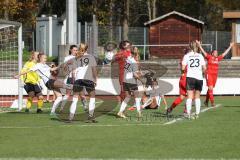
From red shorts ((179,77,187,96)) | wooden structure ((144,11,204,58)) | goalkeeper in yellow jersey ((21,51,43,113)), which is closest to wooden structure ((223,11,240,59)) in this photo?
wooden structure ((144,11,204,58))

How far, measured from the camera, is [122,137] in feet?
50.4

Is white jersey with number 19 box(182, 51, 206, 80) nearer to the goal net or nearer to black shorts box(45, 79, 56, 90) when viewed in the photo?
black shorts box(45, 79, 56, 90)

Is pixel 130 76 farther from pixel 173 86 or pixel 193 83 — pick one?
pixel 173 86

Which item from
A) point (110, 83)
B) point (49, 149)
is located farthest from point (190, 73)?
point (110, 83)

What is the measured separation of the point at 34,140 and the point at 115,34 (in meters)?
36.7

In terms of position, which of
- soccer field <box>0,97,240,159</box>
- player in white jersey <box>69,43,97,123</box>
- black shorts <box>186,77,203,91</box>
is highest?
player in white jersey <box>69,43,97,123</box>

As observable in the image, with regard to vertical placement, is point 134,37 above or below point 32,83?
above

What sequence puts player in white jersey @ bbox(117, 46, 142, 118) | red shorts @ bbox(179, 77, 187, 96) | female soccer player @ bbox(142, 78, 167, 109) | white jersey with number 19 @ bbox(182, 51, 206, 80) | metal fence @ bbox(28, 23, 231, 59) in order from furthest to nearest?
metal fence @ bbox(28, 23, 231, 59) → female soccer player @ bbox(142, 78, 167, 109) → red shorts @ bbox(179, 77, 187, 96) → player in white jersey @ bbox(117, 46, 142, 118) → white jersey with number 19 @ bbox(182, 51, 206, 80)

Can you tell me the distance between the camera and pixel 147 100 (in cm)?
2444

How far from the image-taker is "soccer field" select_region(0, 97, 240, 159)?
12938 mm

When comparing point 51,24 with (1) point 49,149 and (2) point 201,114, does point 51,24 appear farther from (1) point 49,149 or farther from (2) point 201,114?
(1) point 49,149

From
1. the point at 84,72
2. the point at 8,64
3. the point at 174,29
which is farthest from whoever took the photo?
the point at 174,29

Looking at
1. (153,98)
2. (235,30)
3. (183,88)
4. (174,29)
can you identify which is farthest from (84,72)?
(174,29)

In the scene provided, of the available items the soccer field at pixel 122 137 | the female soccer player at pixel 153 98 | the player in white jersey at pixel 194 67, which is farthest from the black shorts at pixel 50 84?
the player in white jersey at pixel 194 67
